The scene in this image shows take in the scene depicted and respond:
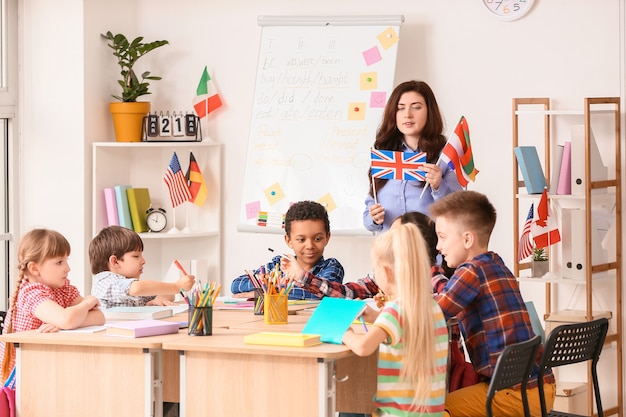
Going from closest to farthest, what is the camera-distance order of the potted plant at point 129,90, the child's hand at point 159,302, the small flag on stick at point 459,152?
the child's hand at point 159,302 < the small flag on stick at point 459,152 < the potted plant at point 129,90

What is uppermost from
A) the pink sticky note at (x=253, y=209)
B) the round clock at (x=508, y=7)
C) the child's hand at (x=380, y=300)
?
the round clock at (x=508, y=7)

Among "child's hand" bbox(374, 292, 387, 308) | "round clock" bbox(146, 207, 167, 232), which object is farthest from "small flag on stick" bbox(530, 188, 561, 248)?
"round clock" bbox(146, 207, 167, 232)

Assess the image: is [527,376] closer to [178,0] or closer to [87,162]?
[87,162]

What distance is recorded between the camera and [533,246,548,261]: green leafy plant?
4.99 meters

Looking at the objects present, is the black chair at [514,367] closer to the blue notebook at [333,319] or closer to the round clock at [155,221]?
the blue notebook at [333,319]

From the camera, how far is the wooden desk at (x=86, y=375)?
303 centimetres

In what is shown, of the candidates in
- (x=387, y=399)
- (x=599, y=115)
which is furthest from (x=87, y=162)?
(x=387, y=399)

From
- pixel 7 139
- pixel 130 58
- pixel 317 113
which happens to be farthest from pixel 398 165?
pixel 7 139

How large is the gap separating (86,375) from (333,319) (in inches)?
31.9

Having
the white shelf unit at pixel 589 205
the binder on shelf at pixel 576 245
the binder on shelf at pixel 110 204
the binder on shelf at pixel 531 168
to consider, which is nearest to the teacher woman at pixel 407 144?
the binder on shelf at pixel 531 168

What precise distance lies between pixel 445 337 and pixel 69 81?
3288 mm

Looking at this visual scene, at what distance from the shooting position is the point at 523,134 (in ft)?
17.2

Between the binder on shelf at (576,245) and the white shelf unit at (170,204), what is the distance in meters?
2.03

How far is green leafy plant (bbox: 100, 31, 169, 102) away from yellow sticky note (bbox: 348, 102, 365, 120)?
3.78 feet
